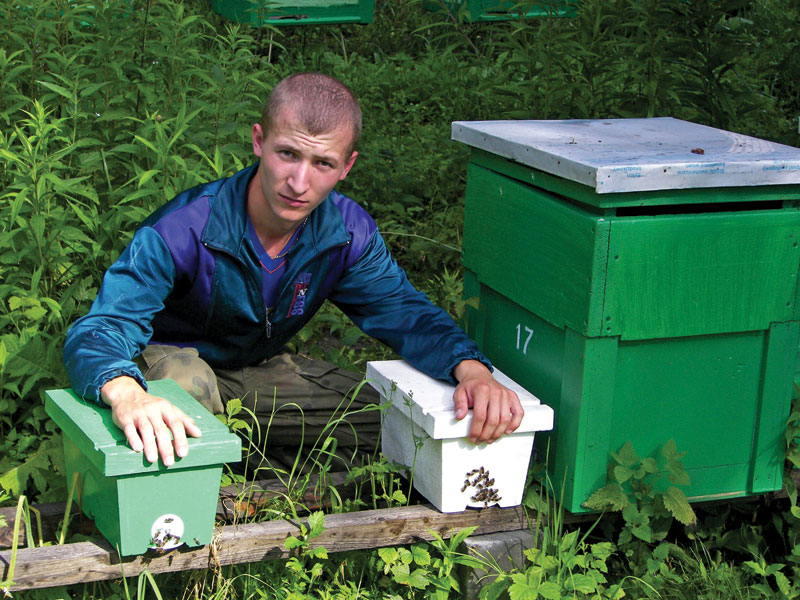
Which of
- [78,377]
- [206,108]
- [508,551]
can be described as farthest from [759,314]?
[206,108]

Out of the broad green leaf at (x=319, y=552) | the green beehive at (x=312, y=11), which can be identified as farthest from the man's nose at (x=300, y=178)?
the green beehive at (x=312, y=11)

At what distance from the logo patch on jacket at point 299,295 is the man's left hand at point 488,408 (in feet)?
2.00

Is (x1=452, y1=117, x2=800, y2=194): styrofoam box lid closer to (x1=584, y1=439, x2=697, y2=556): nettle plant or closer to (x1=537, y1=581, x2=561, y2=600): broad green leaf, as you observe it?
(x1=584, y1=439, x2=697, y2=556): nettle plant

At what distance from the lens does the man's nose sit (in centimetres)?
274

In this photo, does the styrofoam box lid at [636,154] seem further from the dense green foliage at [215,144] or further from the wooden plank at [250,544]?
the wooden plank at [250,544]

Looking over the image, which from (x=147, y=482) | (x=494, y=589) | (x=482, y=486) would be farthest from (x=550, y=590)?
(x=147, y=482)

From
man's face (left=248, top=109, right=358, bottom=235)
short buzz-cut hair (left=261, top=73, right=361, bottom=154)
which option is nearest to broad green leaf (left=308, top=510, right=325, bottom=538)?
man's face (left=248, top=109, right=358, bottom=235)

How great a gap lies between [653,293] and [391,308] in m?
0.88

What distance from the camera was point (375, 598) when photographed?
2.65 meters

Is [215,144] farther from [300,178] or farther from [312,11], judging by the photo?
[312,11]

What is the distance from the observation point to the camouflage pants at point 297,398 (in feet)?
10.2

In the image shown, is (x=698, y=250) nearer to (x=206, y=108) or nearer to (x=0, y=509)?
(x=0, y=509)

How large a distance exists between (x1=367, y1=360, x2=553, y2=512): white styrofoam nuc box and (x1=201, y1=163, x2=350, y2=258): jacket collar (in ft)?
1.62

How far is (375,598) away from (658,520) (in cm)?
93
